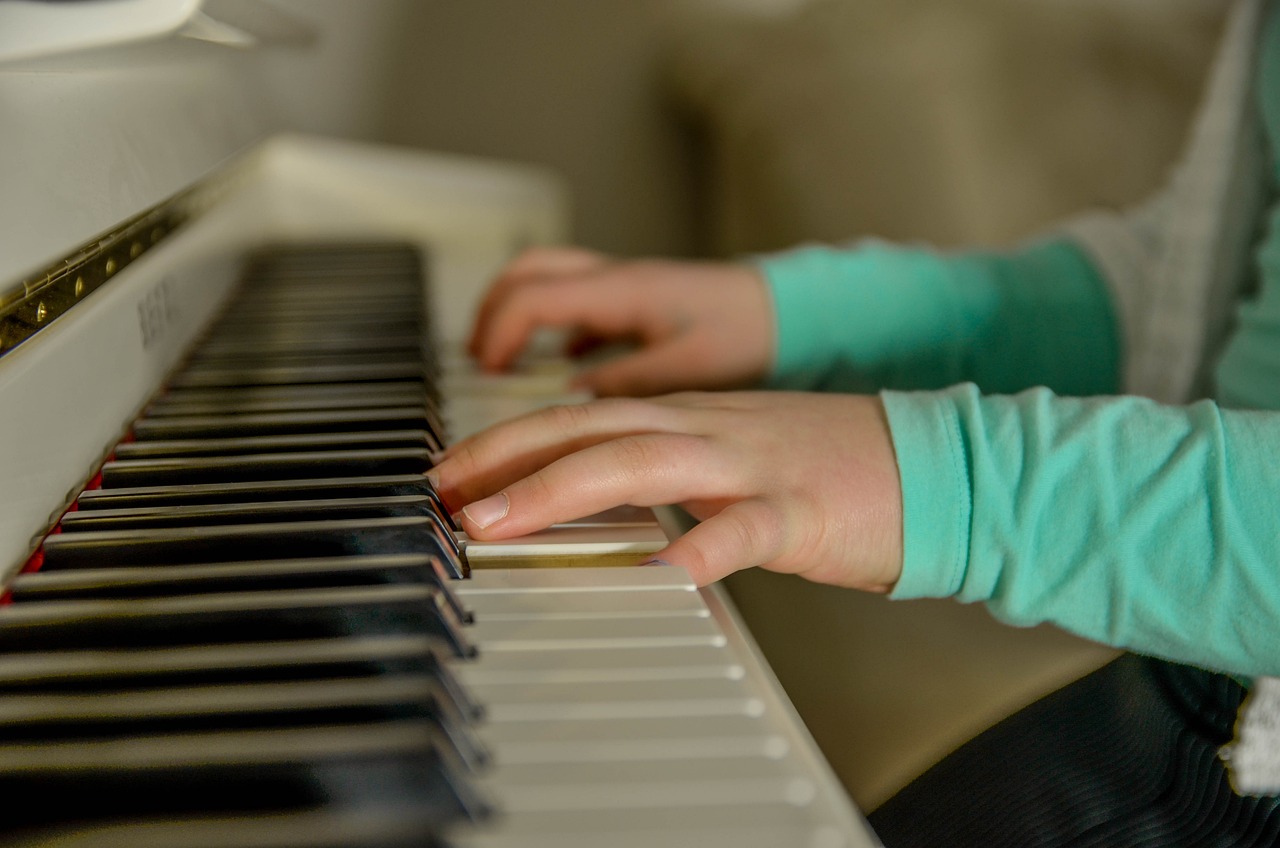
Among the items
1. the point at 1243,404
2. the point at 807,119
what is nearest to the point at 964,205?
the point at 807,119

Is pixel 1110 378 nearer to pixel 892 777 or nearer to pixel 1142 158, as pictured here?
pixel 892 777

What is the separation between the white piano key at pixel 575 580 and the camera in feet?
1.36

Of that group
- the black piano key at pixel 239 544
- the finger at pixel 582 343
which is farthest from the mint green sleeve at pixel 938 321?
the black piano key at pixel 239 544

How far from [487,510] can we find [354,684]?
0.13 m

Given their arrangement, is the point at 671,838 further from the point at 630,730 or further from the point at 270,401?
the point at 270,401

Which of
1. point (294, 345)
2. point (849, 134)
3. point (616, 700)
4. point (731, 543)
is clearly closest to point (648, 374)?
point (294, 345)

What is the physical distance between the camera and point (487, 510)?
1.49 ft

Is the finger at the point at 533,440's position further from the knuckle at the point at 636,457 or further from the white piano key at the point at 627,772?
the white piano key at the point at 627,772

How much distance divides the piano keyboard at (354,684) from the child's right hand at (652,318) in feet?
0.97

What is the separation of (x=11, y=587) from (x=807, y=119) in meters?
1.34

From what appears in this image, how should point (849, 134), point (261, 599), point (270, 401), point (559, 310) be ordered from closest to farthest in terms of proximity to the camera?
point (261, 599), point (270, 401), point (559, 310), point (849, 134)

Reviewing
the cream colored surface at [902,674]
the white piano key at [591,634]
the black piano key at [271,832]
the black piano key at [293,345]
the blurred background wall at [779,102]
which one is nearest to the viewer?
the black piano key at [271,832]

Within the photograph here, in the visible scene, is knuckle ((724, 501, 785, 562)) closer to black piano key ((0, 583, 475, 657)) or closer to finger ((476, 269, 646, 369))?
black piano key ((0, 583, 475, 657))

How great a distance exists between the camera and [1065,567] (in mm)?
511
